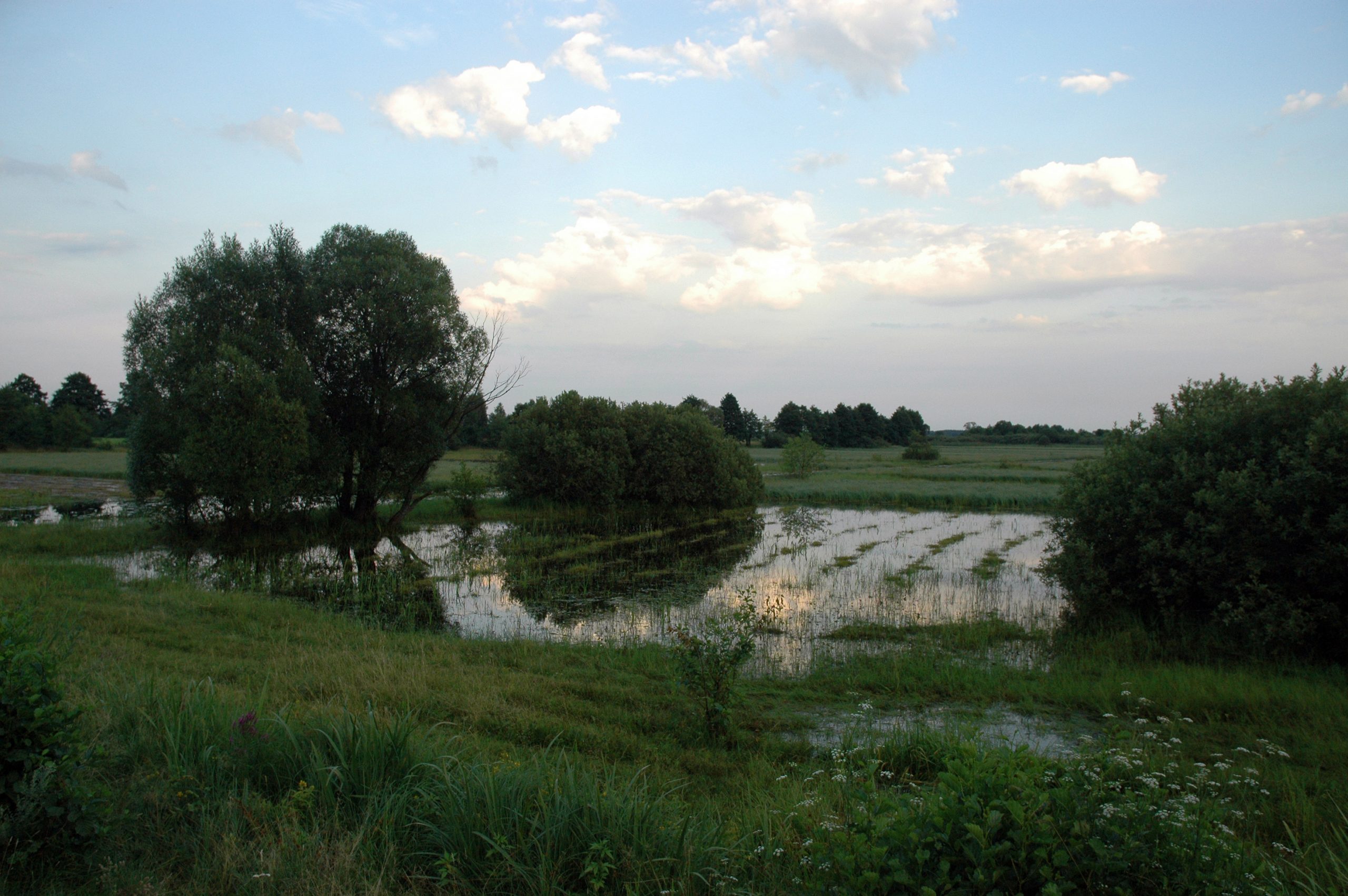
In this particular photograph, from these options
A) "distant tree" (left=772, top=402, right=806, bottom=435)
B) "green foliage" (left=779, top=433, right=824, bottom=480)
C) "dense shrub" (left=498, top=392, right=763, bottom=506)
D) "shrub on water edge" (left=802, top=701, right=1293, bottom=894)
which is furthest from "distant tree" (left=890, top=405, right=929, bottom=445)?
"shrub on water edge" (left=802, top=701, right=1293, bottom=894)

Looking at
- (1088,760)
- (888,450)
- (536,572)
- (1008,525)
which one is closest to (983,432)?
(888,450)

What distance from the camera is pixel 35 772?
3.62m

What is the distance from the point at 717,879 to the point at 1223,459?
1132 centimetres

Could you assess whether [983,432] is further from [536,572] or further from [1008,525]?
[536,572]

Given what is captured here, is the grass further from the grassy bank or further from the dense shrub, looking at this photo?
the grassy bank

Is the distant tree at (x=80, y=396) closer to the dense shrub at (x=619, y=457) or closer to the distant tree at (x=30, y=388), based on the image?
the distant tree at (x=30, y=388)

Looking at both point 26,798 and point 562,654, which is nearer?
point 26,798

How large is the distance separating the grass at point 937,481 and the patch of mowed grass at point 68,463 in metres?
36.7

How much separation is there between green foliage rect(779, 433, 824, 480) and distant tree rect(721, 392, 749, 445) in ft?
158

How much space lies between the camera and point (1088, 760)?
385cm

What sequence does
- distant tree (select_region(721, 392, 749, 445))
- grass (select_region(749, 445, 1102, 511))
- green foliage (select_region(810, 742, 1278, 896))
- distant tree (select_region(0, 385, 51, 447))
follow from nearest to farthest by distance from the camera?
green foliage (select_region(810, 742, 1278, 896)), grass (select_region(749, 445, 1102, 511)), distant tree (select_region(0, 385, 51, 447)), distant tree (select_region(721, 392, 749, 445))

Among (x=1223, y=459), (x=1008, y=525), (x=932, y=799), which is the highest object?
(x=1223, y=459)

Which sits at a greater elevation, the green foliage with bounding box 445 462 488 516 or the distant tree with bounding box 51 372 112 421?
the distant tree with bounding box 51 372 112 421

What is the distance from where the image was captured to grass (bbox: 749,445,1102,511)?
3638cm
